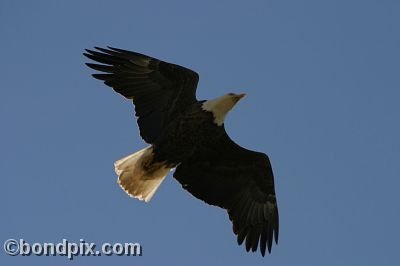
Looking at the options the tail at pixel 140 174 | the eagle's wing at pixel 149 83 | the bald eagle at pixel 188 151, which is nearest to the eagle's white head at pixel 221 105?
the bald eagle at pixel 188 151

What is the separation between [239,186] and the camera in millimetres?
8922

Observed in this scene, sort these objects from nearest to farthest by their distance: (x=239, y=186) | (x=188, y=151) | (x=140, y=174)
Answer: (x=188, y=151), (x=140, y=174), (x=239, y=186)

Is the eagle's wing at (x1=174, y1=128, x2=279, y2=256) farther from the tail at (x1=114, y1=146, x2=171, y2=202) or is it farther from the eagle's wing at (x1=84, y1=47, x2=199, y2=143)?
the eagle's wing at (x1=84, y1=47, x2=199, y2=143)

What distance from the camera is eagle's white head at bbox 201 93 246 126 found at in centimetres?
795

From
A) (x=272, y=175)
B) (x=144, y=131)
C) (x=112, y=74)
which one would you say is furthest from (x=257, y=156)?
(x=112, y=74)

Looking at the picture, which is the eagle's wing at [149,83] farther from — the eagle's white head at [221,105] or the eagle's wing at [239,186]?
the eagle's wing at [239,186]

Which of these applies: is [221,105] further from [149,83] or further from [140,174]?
[140,174]

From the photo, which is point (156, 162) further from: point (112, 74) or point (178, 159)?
point (112, 74)

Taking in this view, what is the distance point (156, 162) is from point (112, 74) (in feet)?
4.12

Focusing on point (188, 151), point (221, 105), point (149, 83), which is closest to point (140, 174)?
point (188, 151)

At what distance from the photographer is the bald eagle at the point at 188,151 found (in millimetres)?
8102

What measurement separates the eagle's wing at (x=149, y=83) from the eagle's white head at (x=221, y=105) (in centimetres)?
31

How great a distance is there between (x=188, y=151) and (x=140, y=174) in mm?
754

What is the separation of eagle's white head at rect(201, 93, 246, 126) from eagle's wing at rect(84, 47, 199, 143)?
0.31 m
